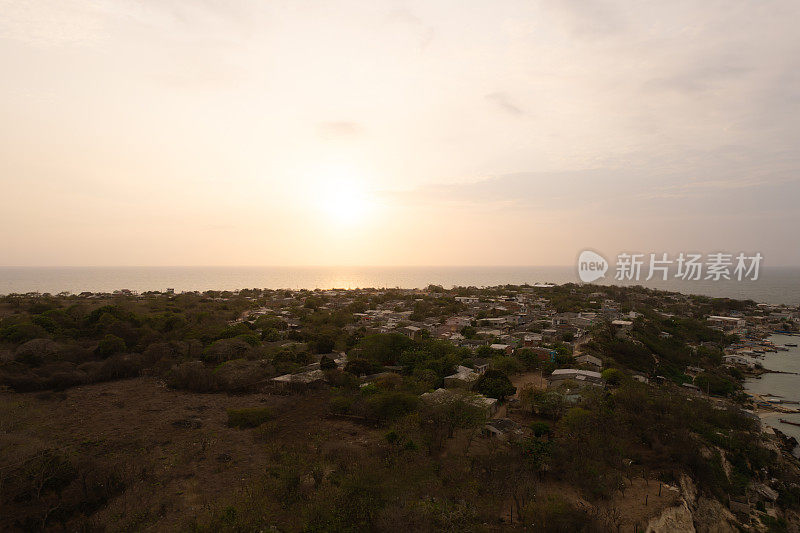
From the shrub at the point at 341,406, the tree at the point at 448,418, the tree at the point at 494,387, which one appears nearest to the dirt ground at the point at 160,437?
the shrub at the point at 341,406

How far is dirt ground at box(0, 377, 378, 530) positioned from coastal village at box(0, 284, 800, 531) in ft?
1.07

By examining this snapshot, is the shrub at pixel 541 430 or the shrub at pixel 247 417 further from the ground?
the shrub at pixel 541 430

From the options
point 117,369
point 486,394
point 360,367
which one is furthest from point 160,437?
point 486,394

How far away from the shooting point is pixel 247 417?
1797 centimetres

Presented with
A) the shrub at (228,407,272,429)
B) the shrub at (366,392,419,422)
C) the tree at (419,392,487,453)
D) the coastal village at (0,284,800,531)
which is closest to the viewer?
the coastal village at (0,284,800,531)

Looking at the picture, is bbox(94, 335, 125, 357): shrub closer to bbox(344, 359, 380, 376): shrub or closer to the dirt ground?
the dirt ground

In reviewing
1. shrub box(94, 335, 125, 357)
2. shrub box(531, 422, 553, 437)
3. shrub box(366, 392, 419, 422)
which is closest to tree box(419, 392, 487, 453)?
shrub box(366, 392, 419, 422)

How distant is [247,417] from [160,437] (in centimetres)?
360

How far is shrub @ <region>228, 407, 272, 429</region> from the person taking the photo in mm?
17734

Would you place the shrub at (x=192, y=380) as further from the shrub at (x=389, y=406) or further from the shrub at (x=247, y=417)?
the shrub at (x=389, y=406)

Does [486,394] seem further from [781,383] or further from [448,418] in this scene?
[781,383]

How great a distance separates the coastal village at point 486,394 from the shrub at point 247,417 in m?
0.06

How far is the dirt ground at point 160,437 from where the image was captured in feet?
39.3

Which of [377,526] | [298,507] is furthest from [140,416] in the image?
[377,526]
